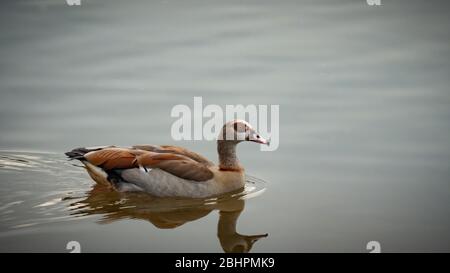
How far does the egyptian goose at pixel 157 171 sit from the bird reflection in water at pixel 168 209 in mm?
142

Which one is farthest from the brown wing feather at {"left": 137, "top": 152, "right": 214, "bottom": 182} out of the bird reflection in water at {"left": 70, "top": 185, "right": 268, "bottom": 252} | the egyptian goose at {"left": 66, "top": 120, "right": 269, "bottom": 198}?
the bird reflection in water at {"left": 70, "top": 185, "right": 268, "bottom": 252}

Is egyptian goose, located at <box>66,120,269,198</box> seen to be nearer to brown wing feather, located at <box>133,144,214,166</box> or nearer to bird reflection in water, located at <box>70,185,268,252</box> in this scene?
brown wing feather, located at <box>133,144,214,166</box>

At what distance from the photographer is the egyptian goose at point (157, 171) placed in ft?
33.6

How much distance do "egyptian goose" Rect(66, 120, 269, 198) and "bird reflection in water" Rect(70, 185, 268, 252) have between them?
0.14 m

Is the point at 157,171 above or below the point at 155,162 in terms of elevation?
below

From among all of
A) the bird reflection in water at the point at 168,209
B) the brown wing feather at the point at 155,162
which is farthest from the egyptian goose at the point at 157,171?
the bird reflection in water at the point at 168,209

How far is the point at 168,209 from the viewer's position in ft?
31.8

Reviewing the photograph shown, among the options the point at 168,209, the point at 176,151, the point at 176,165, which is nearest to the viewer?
the point at 168,209

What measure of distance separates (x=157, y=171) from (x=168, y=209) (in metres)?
0.82

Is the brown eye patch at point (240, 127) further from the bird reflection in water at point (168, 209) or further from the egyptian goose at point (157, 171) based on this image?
the bird reflection in water at point (168, 209)

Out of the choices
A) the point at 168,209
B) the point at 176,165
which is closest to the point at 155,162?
the point at 176,165

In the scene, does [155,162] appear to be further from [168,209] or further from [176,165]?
[168,209]

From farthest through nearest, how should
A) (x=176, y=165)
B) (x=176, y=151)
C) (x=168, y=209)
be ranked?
1. (x=176, y=151)
2. (x=176, y=165)
3. (x=168, y=209)

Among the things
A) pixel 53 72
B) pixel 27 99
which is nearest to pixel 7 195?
pixel 27 99
